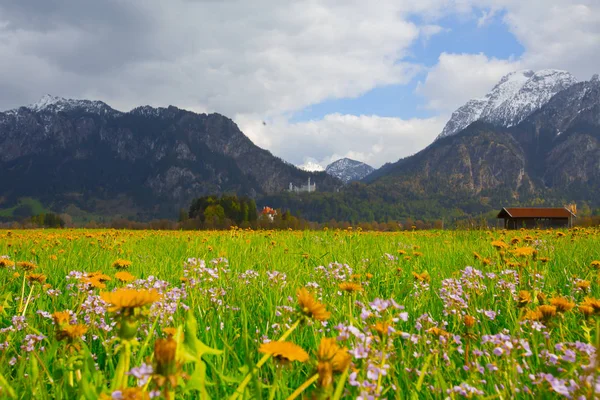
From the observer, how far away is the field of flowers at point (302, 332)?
117cm

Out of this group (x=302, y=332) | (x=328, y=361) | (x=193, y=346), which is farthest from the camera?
(x=302, y=332)

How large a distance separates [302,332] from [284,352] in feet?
5.90

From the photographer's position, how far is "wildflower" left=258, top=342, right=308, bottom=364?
1.08 metres

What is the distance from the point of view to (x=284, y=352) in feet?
3.59

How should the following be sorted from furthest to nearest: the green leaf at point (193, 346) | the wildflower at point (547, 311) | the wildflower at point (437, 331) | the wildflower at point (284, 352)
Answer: the wildflower at point (437, 331) < the wildflower at point (547, 311) < the green leaf at point (193, 346) < the wildflower at point (284, 352)

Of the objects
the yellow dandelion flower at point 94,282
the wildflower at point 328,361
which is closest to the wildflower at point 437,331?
the wildflower at point 328,361

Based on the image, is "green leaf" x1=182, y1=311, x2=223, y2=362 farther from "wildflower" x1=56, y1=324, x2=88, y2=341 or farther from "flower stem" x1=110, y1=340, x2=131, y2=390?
"wildflower" x1=56, y1=324, x2=88, y2=341

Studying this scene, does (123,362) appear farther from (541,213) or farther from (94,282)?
(541,213)

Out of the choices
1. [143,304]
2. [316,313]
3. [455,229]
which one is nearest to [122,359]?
[143,304]

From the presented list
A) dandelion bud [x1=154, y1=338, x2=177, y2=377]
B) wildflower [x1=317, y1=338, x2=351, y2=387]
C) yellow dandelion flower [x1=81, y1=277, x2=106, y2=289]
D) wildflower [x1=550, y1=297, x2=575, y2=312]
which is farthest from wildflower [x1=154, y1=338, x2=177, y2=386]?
wildflower [x1=550, y1=297, x2=575, y2=312]

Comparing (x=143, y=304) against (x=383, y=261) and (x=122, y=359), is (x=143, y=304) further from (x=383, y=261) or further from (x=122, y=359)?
(x=383, y=261)

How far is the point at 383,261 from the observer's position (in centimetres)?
600

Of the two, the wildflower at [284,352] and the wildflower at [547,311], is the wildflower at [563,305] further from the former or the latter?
the wildflower at [284,352]

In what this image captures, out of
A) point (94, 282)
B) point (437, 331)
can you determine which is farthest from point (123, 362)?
point (437, 331)
